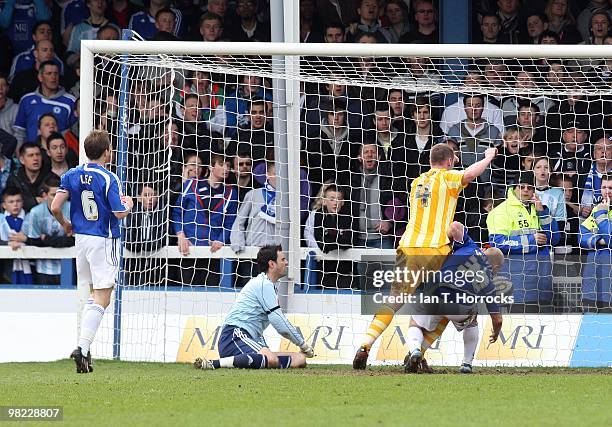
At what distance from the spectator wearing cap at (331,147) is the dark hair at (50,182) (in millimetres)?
3152

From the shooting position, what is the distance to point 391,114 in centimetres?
1240

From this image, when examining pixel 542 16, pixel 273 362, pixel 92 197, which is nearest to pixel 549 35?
pixel 542 16

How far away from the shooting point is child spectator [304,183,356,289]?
11.9 metres

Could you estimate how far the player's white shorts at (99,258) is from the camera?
9.18 meters

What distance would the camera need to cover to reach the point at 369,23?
14.3 meters

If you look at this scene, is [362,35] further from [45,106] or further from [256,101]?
[45,106]

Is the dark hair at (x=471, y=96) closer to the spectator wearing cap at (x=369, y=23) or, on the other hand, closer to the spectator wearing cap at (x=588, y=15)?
the spectator wearing cap at (x=369, y=23)

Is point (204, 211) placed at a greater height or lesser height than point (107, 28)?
lesser

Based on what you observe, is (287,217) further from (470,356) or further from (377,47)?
(470,356)

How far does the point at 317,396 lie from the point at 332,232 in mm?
4685

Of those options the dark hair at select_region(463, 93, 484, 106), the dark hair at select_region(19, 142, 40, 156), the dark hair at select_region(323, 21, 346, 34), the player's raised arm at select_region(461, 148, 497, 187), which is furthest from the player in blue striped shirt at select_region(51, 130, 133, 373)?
the dark hair at select_region(323, 21, 346, 34)

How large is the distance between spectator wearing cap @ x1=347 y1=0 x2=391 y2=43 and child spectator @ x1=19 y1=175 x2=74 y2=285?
388 cm

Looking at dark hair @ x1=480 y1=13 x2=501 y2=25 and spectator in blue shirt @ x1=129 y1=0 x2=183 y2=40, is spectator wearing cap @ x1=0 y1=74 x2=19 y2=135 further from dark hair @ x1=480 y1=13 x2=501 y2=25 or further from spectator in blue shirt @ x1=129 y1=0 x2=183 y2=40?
dark hair @ x1=480 y1=13 x2=501 y2=25

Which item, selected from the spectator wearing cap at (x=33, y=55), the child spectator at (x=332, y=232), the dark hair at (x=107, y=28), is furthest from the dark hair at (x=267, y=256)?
the spectator wearing cap at (x=33, y=55)
